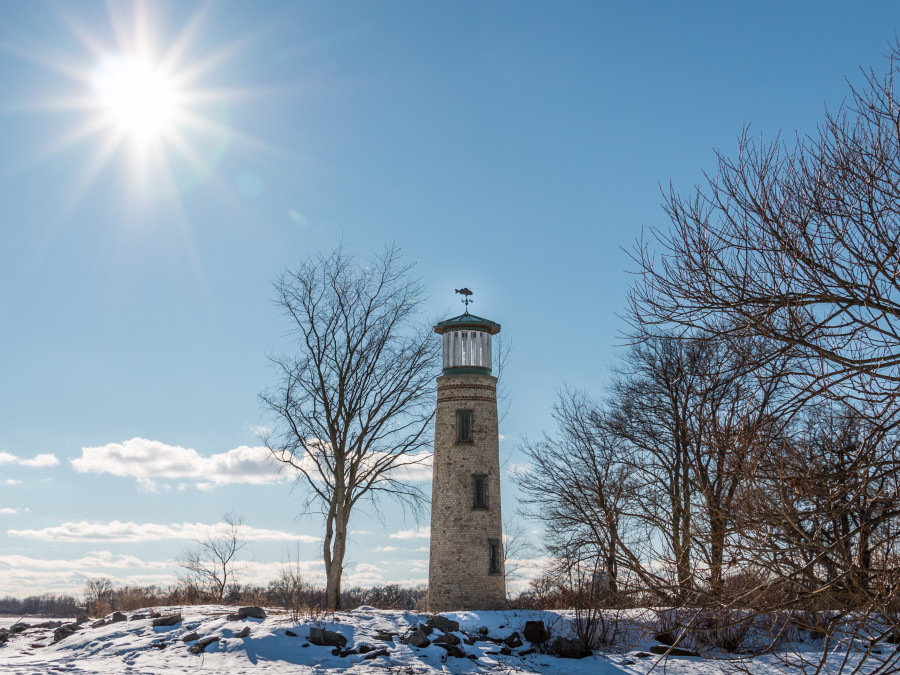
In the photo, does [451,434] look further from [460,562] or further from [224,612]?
[224,612]

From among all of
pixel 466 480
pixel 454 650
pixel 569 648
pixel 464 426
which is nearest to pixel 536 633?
pixel 569 648

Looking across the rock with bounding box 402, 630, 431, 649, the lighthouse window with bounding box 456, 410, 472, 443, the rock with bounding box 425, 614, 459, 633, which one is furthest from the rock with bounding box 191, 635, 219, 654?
the lighthouse window with bounding box 456, 410, 472, 443

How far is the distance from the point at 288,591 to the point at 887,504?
15135mm

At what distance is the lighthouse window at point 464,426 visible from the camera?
87.6ft

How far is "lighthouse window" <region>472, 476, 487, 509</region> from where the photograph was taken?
2605 centimetres

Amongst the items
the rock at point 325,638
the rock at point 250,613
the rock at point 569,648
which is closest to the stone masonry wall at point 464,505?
the rock at point 569,648

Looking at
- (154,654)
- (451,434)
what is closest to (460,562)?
(451,434)

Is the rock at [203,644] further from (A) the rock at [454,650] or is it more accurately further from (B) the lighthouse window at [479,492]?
(B) the lighthouse window at [479,492]

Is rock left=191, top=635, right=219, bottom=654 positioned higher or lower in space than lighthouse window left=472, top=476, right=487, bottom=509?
lower

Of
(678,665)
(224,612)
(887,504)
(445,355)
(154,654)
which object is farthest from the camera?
(445,355)

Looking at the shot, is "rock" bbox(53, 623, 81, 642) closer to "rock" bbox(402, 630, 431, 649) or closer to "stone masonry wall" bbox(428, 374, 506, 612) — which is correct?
"rock" bbox(402, 630, 431, 649)

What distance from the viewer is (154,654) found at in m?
14.9

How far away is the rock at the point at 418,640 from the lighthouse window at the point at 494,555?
957 cm

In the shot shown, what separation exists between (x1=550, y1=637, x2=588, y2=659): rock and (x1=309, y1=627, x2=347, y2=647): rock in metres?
4.83
